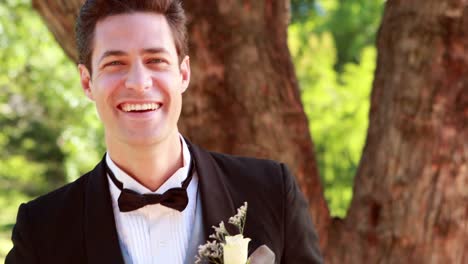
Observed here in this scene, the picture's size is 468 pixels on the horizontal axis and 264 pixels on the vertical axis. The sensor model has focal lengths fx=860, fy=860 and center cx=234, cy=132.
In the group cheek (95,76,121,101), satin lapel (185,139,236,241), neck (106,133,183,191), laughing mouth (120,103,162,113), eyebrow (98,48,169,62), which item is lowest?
satin lapel (185,139,236,241)

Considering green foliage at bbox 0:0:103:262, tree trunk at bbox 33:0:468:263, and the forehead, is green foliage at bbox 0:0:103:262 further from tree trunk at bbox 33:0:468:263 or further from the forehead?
the forehead

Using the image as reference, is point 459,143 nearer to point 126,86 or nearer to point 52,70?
point 126,86

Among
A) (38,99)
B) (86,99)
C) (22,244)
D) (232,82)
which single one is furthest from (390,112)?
(38,99)

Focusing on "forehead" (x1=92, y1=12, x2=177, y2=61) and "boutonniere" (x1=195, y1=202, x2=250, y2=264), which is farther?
"forehead" (x1=92, y1=12, x2=177, y2=61)

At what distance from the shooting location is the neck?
2676 mm

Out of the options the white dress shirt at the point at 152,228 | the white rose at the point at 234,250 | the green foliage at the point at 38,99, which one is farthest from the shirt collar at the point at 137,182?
the green foliage at the point at 38,99

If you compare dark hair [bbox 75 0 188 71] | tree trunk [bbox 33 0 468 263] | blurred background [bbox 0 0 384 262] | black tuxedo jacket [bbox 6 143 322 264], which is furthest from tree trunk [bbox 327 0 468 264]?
blurred background [bbox 0 0 384 262]

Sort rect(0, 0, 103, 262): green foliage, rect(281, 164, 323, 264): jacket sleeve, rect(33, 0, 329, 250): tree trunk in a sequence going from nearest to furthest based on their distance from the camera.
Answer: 1. rect(281, 164, 323, 264): jacket sleeve
2. rect(33, 0, 329, 250): tree trunk
3. rect(0, 0, 103, 262): green foliage

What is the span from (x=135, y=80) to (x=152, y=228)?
0.52 meters

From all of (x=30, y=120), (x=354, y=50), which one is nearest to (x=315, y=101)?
(x=354, y=50)

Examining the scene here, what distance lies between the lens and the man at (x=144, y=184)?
2.61m

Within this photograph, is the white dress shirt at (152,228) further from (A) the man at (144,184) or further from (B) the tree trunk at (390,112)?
(B) the tree trunk at (390,112)

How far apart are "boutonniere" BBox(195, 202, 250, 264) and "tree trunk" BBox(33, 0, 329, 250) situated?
4.77ft

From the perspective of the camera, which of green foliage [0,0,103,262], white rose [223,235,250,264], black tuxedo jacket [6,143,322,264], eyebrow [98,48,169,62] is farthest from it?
green foliage [0,0,103,262]
